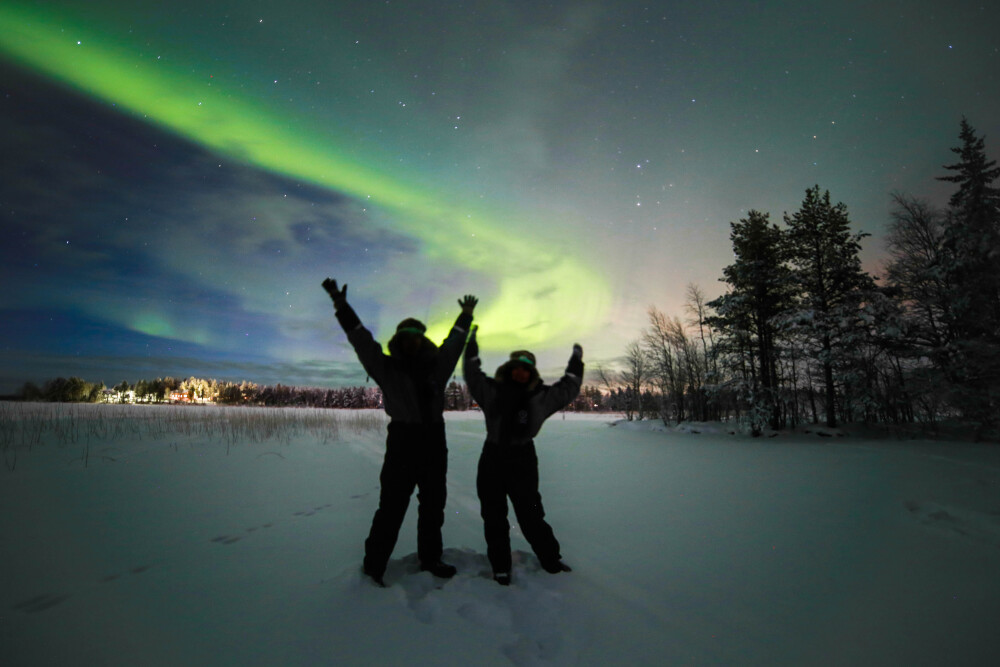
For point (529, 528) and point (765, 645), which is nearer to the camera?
point (765, 645)

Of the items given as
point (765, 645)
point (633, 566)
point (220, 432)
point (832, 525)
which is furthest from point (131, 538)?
point (220, 432)

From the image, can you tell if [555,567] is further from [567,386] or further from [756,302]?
[756,302]

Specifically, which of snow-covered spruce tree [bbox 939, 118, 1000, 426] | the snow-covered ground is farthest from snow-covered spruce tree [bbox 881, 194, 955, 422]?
the snow-covered ground

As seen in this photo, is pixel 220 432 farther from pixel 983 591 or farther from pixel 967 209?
pixel 967 209

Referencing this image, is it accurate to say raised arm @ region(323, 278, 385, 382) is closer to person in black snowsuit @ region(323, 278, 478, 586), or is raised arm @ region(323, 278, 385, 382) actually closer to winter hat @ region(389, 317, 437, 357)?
person in black snowsuit @ region(323, 278, 478, 586)

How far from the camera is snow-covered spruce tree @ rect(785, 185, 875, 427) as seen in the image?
16.7 m

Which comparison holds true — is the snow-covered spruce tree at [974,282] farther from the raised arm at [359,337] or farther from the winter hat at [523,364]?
the raised arm at [359,337]

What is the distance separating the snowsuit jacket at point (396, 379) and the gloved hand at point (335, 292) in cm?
6

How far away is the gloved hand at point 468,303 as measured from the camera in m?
3.83

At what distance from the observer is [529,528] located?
3430 mm

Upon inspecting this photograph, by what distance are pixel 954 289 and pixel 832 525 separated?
1646 centimetres

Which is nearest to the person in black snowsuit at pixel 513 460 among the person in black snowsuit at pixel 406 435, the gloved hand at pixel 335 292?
the person in black snowsuit at pixel 406 435

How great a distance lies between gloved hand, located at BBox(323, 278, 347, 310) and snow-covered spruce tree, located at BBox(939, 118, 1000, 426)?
19894 mm

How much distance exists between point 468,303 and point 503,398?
1065mm
